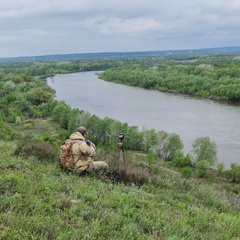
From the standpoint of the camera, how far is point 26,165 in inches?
243

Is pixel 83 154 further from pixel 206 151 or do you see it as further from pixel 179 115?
pixel 179 115

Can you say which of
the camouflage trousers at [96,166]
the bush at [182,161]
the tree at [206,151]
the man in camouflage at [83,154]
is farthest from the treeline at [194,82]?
the man in camouflage at [83,154]

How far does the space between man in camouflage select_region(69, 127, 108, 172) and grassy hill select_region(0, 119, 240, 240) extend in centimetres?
17

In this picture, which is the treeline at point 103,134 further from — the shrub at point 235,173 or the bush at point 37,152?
the bush at point 37,152

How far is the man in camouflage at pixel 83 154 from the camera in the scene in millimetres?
6203

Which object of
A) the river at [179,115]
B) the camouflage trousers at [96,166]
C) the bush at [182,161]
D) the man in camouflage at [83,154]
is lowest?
the bush at [182,161]

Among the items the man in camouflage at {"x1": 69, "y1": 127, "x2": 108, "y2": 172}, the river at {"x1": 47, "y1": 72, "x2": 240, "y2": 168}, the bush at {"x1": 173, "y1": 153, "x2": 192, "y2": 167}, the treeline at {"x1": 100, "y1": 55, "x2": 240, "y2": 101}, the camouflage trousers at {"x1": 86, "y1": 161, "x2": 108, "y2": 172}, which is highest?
the man in camouflage at {"x1": 69, "y1": 127, "x2": 108, "y2": 172}

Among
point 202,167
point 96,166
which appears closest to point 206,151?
point 202,167

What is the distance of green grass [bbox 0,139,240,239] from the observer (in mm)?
3568

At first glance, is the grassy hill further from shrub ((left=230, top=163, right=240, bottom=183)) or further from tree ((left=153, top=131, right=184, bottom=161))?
tree ((left=153, top=131, right=184, bottom=161))

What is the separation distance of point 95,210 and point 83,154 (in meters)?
2.15

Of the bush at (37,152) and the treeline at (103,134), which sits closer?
the bush at (37,152)

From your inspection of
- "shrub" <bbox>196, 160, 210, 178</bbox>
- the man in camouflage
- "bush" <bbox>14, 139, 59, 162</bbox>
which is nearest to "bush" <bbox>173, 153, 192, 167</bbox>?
"shrub" <bbox>196, 160, 210, 178</bbox>

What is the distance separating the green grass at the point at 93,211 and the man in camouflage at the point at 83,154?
26 centimetres
